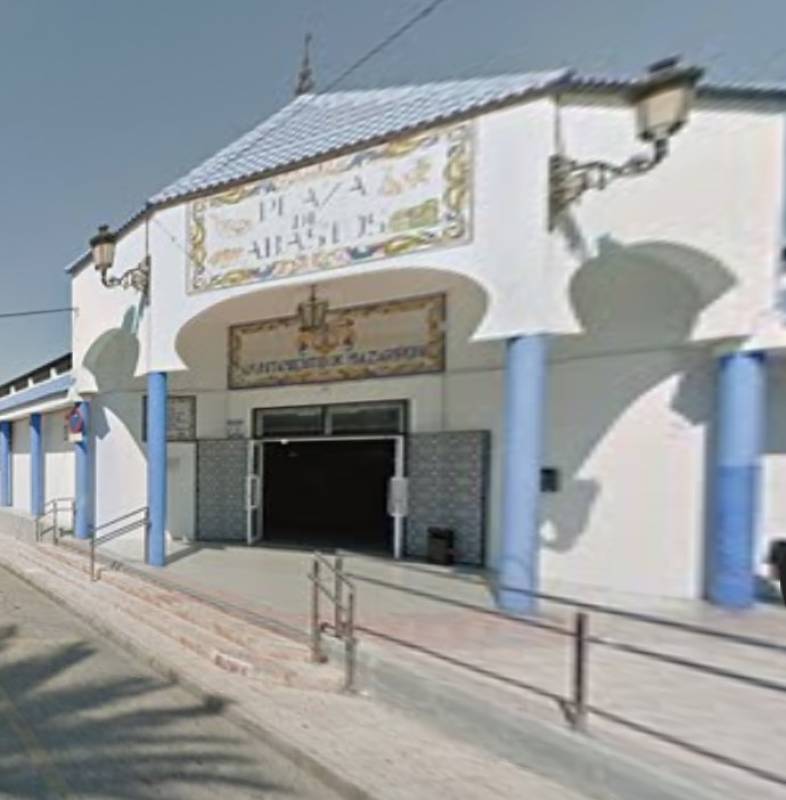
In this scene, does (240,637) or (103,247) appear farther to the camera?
(103,247)

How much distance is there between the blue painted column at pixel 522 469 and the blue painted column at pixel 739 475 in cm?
222

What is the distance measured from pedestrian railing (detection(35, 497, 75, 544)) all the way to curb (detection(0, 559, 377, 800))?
7.33m

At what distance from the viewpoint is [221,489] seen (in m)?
14.2

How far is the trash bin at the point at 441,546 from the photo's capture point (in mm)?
11102

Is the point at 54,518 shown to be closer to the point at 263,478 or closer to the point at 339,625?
the point at 263,478

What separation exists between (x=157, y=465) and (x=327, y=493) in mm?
5358

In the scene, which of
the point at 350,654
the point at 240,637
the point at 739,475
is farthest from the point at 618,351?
Answer: the point at 240,637

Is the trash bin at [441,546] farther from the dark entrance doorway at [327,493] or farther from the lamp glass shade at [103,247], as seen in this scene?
the lamp glass shade at [103,247]

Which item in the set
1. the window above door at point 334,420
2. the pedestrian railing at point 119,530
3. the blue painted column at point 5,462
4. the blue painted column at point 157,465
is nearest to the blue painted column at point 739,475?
the window above door at point 334,420

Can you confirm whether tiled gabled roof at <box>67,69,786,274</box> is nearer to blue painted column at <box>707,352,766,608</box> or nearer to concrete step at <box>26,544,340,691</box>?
blue painted column at <box>707,352,766,608</box>

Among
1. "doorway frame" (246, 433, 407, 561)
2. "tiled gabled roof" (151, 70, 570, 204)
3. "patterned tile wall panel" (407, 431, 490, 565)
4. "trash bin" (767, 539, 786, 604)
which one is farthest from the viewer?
"doorway frame" (246, 433, 407, 561)

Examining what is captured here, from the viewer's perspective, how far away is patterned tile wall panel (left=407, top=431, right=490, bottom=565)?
36.3 feet

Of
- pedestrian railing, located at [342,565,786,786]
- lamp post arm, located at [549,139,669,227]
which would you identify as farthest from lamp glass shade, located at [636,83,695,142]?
pedestrian railing, located at [342,565,786,786]

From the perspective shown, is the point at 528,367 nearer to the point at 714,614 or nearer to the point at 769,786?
the point at 714,614
